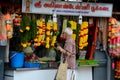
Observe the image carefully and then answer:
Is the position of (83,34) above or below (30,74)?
above

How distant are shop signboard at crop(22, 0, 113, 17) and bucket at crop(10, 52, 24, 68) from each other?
953 millimetres

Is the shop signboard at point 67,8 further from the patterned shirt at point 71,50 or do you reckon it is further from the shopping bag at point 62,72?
the shopping bag at point 62,72

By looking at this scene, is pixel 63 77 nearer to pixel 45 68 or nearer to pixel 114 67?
pixel 45 68

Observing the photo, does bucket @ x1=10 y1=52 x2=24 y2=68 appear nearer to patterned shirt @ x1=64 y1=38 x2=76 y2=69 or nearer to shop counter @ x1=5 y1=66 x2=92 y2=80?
shop counter @ x1=5 y1=66 x2=92 y2=80

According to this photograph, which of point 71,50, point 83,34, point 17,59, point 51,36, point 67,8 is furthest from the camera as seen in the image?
point 83,34

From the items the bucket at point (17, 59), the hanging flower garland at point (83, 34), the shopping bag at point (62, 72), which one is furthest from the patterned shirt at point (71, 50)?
the bucket at point (17, 59)

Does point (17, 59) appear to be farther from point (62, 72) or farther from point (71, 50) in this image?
point (71, 50)

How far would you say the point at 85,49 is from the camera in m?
Answer: 9.72

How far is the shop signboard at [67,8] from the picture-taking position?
8.74m

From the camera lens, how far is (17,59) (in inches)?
340

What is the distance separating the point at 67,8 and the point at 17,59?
1663 millimetres

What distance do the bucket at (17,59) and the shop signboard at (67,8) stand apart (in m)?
0.95

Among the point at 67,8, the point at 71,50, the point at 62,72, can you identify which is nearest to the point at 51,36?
the point at 71,50

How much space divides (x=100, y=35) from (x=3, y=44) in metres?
2.57
